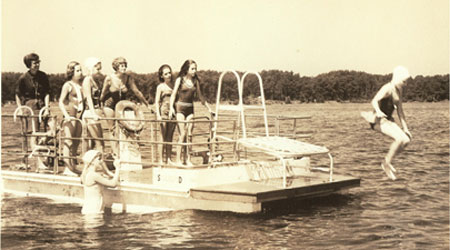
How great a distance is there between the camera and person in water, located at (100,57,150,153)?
1207cm

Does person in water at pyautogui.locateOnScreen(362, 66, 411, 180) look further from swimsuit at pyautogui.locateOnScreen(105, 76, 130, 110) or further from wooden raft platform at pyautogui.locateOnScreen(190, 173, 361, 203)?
swimsuit at pyautogui.locateOnScreen(105, 76, 130, 110)

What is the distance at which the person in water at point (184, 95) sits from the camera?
11.1 metres

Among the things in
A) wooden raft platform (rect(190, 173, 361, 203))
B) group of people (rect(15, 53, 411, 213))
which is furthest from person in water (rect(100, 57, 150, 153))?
wooden raft platform (rect(190, 173, 361, 203))

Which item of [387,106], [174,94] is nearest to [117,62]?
[174,94]

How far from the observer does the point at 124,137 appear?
42.2ft

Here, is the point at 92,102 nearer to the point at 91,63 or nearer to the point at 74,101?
the point at 74,101

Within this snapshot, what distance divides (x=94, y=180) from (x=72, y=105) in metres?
1.65

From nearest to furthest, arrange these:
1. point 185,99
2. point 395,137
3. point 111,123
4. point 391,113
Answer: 1. point 395,137
2. point 391,113
3. point 185,99
4. point 111,123

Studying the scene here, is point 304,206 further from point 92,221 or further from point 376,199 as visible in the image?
point 92,221

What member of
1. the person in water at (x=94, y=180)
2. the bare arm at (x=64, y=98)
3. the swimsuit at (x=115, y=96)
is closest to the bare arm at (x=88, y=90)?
the bare arm at (x=64, y=98)

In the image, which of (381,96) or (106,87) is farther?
(106,87)

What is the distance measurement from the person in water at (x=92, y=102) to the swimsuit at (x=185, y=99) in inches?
63.3

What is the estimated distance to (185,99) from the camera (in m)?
11.3

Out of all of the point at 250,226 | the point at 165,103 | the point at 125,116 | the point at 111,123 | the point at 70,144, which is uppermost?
the point at 165,103
